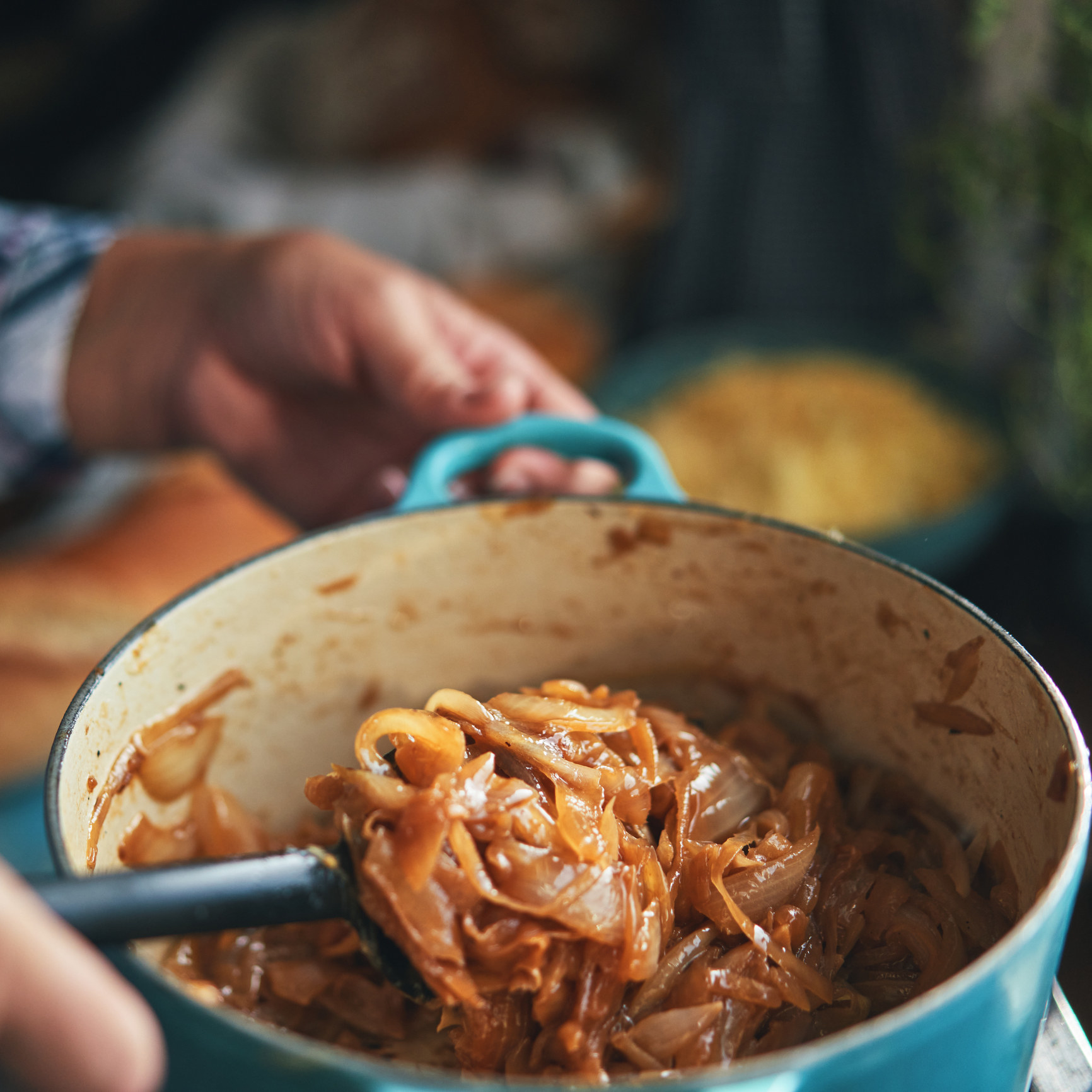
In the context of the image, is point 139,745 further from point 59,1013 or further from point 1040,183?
point 1040,183

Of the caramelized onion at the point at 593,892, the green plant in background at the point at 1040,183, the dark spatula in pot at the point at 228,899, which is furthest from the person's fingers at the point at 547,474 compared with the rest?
the green plant in background at the point at 1040,183

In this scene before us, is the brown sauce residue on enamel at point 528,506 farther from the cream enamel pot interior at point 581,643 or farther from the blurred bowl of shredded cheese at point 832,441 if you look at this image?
the blurred bowl of shredded cheese at point 832,441

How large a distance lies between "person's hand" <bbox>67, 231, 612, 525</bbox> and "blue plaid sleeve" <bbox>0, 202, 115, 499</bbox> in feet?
0.06

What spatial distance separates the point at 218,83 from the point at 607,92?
0.97 meters

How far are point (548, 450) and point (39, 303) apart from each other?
0.69 meters

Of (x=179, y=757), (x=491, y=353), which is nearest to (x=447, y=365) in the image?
(x=491, y=353)

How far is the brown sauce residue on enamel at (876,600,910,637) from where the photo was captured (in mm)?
627

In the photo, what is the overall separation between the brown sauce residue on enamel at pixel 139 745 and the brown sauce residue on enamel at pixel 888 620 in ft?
1.34

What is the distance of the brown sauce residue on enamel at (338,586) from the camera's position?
2.27 feet

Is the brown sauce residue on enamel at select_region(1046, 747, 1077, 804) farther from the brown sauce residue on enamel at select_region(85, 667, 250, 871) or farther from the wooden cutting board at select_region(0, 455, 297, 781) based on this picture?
the wooden cutting board at select_region(0, 455, 297, 781)

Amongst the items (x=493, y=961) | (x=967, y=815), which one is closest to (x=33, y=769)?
(x=493, y=961)

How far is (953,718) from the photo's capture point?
0.62 metres

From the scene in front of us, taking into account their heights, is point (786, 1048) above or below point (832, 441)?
above

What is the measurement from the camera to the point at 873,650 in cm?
67
